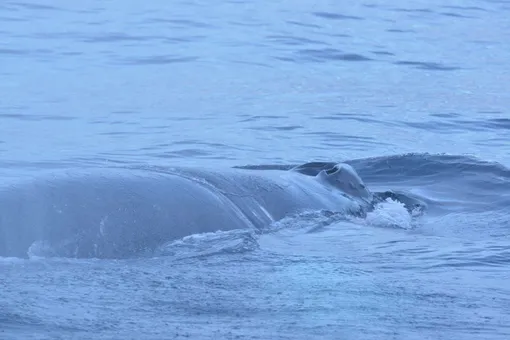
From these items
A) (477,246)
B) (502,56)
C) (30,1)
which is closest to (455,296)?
(477,246)

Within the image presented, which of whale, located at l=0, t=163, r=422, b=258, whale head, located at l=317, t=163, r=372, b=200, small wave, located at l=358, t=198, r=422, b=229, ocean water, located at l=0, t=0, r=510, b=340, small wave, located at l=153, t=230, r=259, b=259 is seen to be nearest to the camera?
ocean water, located at l=0, t=0, r=510, b=340

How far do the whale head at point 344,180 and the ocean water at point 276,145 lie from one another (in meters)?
0.28

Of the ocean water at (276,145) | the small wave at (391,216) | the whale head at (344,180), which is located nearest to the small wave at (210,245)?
the ocean water at (276,145)

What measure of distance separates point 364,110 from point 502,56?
22.8 ft

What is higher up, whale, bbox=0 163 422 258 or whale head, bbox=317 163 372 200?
whale head, bbox=317 163 372 200

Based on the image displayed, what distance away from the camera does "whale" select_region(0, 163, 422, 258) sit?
6320mm

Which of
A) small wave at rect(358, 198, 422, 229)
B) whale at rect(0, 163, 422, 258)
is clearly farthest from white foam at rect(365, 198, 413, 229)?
whale at rect(0, 163, 422, 258)

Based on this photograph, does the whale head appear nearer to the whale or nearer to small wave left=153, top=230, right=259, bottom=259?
the whale

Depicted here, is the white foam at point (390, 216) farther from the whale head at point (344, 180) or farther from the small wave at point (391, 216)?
the whale head at point (344, 180)

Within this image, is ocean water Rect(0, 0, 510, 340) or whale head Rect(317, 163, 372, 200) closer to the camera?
ocean water Rect(0, 0, 510, 340)

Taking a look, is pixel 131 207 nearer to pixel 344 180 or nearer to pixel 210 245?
pixel 210 245

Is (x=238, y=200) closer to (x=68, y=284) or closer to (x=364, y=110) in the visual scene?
(x=68, y=284)

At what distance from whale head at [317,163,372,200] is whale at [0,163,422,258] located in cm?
66

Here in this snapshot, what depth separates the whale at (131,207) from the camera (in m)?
6.32
